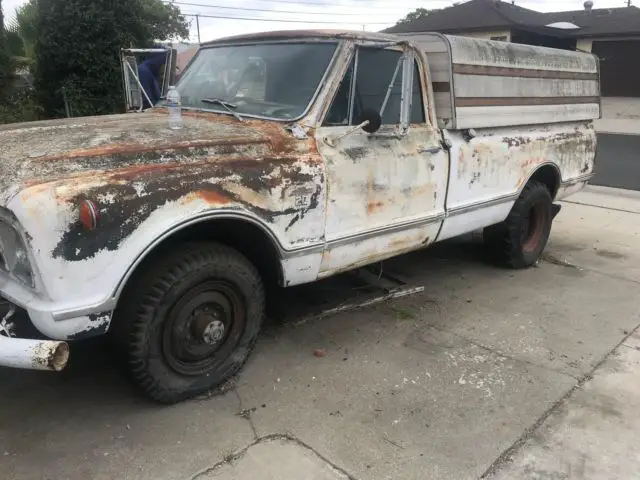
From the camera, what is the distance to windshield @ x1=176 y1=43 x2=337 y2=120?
374cm

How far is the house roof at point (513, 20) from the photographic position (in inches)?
866

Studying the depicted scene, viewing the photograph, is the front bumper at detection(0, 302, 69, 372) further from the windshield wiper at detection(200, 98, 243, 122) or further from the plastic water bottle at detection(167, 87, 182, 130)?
the windshield wiper at detection(200, 98, 243, 122)

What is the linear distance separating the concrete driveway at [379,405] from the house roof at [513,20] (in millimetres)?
19730

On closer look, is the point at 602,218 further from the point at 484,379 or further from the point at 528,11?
the point at 528,11

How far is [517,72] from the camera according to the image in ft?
16.7

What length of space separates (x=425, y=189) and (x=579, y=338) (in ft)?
5.18

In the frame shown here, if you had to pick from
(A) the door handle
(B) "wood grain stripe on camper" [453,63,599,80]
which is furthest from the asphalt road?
(A) the door handle

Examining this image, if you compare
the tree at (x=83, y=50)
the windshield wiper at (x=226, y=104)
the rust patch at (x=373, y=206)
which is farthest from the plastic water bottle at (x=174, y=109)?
the tree at (x=83, y=50)

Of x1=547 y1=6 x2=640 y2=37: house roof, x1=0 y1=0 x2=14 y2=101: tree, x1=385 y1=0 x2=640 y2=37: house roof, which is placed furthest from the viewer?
x1=547 y1=6 x2=640 y2=37: house roof

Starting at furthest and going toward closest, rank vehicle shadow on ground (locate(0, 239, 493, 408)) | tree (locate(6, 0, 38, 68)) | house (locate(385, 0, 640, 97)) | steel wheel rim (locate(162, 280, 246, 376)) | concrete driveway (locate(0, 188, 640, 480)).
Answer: house (locate(385, 0, 640, 97)) → tree (locate(6, 0, 38, 68)) → vehicle shadow on ground (locate(0, 239, 493, 408)) → steel wheel rim (locate(162, 280, 246, 376)) → concrete driveway (locate(0, 188, 640, 480))

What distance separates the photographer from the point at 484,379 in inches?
143

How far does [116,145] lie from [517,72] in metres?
3.66

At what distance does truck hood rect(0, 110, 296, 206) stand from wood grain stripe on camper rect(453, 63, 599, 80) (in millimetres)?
1781

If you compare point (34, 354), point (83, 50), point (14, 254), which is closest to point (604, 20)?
point (83, 50)
